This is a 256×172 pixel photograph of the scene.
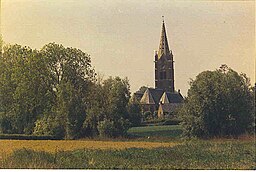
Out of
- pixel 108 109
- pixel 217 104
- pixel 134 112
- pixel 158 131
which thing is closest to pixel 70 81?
pixel 108 109

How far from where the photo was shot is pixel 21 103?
6449mm

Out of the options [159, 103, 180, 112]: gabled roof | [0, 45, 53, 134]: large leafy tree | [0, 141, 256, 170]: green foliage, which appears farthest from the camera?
[159, 103, 180, 112]: gabled roof

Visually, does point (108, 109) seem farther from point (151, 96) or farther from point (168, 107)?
point (168, 107)

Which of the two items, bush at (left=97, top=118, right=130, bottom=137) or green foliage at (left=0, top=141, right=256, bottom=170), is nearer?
green foliage at (left=0, top=141, right=256, bottom=170)

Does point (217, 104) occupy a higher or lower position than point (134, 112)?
higher

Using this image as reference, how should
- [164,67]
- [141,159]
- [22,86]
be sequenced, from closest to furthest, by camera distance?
[141,159], [22,86], [164,67]

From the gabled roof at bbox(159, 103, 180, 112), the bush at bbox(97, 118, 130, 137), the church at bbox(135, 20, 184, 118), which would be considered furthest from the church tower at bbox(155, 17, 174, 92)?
the bush at bbox(97, 118, 130, 137)

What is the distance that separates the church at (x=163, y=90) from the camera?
648 centimetres

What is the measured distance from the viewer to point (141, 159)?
20.5 ft

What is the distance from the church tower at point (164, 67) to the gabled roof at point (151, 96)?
0.28 ft

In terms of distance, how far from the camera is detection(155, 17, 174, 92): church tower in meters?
6.48

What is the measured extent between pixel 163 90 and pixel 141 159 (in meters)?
0.95

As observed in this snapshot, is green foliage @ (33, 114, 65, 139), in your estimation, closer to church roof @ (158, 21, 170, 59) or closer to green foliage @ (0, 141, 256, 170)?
green foliage @ (0, 141, 256, 170)

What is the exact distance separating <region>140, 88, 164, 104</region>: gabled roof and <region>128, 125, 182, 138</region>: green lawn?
1.13ft
